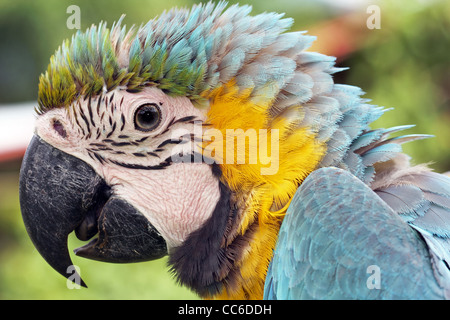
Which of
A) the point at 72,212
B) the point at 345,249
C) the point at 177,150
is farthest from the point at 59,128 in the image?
the point at 345,249

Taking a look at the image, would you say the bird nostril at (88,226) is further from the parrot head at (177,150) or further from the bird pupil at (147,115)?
the bird pupil at (147,115)

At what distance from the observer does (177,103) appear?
1390 mm

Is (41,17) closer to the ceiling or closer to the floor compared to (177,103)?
closer to the ceiling

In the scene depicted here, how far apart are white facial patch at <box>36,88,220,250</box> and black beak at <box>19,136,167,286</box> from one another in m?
0.03

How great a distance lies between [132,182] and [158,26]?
47 centimetres

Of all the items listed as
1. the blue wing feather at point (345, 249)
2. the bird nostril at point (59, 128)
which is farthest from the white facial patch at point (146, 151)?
the blue wing feather at point (345, 249)

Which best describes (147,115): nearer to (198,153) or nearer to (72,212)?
(198,153)

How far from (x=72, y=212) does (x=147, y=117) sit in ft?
1.11

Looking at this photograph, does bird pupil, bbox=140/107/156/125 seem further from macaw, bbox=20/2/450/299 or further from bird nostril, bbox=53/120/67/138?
bird nostril, bbox=53/120/67/138
